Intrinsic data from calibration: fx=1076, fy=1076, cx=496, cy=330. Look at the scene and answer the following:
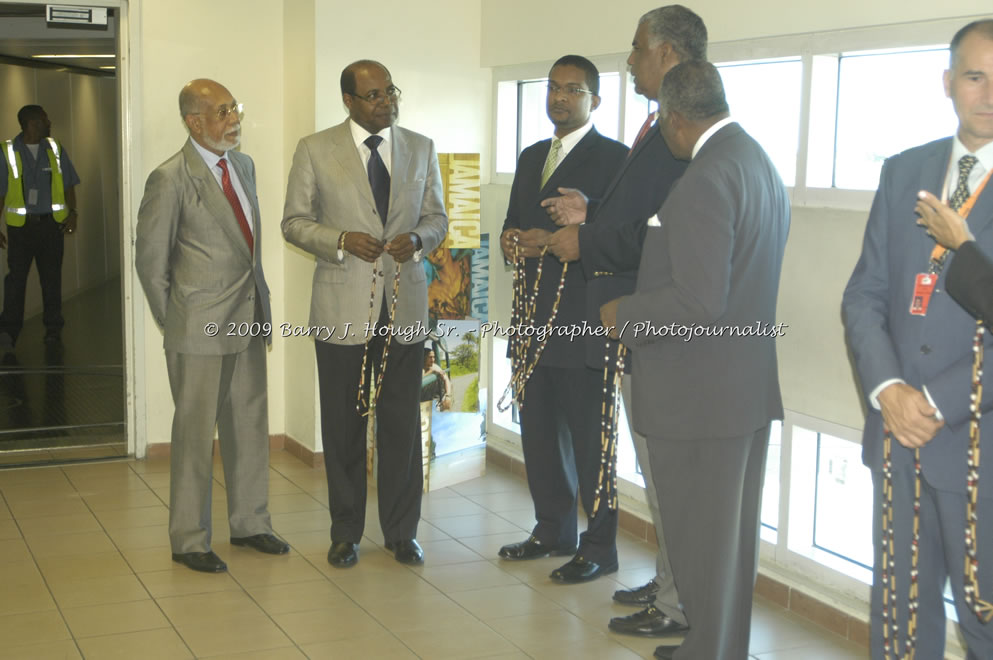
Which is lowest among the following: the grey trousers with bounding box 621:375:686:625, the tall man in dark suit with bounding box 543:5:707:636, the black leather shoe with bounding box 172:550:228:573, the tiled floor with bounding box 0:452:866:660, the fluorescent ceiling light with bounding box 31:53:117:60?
the tiled floor with bounding box 0:452:866:660

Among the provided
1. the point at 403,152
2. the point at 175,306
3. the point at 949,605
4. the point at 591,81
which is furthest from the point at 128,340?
the point at 949,605

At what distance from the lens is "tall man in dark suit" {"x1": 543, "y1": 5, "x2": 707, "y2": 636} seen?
363 cm

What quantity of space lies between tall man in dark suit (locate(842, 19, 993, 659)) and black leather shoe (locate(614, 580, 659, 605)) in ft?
4.93

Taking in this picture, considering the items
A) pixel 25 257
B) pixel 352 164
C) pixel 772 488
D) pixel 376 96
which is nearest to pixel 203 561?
pixel 352 164

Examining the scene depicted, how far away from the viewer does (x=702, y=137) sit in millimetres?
3096

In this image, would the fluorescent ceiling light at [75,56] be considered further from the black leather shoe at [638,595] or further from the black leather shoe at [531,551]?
the black leather shoe at [638,595]

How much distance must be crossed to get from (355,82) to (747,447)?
2217mm

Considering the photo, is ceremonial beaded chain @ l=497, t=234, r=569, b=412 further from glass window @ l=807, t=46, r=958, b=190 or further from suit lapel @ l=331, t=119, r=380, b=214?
glass window @ l=807, t=46, r=958, b=190

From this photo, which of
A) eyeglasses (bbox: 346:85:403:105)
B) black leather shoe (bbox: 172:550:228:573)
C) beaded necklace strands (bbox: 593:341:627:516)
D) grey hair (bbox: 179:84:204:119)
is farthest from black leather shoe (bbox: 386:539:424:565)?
grey hair (bbox: 179:84:204:119)

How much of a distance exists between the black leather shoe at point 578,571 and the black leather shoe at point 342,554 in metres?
0.84

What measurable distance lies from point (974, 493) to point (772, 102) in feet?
7.25

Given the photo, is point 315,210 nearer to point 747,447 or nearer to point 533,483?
point 533,483

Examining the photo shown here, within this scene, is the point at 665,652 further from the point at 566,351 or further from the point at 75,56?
the point at 75,56

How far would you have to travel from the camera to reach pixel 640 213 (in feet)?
12.5
